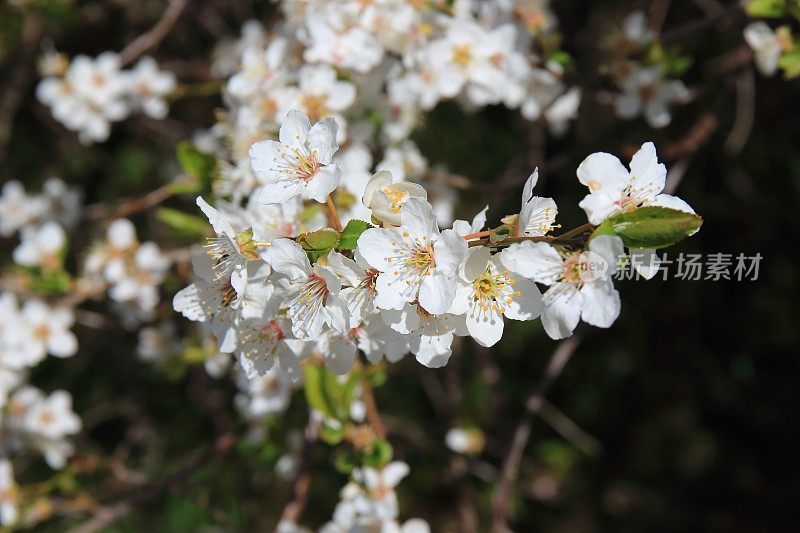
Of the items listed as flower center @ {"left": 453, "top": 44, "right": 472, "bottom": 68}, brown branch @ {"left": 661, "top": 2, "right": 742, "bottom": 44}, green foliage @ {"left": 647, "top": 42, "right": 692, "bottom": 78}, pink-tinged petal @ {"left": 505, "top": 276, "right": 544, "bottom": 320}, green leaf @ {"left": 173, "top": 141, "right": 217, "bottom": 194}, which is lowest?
pink-tinged petal @ {"left": 505, "top": 276, "right": 544, "bottom": 320}

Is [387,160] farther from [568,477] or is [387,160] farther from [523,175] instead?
[568,477]

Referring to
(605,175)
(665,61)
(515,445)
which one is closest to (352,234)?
(605,175)

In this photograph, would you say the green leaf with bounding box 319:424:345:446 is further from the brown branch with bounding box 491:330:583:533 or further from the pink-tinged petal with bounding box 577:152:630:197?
the pink-tinged petal with bounding box 577:152:630:197

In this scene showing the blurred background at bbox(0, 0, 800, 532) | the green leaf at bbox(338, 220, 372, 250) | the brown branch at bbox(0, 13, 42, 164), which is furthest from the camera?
the brown branch at bbox(0, 13, 42, 164)

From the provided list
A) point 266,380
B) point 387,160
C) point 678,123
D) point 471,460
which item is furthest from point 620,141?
point 266,380

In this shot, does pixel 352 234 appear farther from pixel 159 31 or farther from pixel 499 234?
pixel 159 31

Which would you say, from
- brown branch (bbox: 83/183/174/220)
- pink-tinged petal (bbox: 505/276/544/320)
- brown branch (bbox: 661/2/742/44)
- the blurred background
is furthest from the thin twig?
brown branch (bbox: 83/183/174/220)
